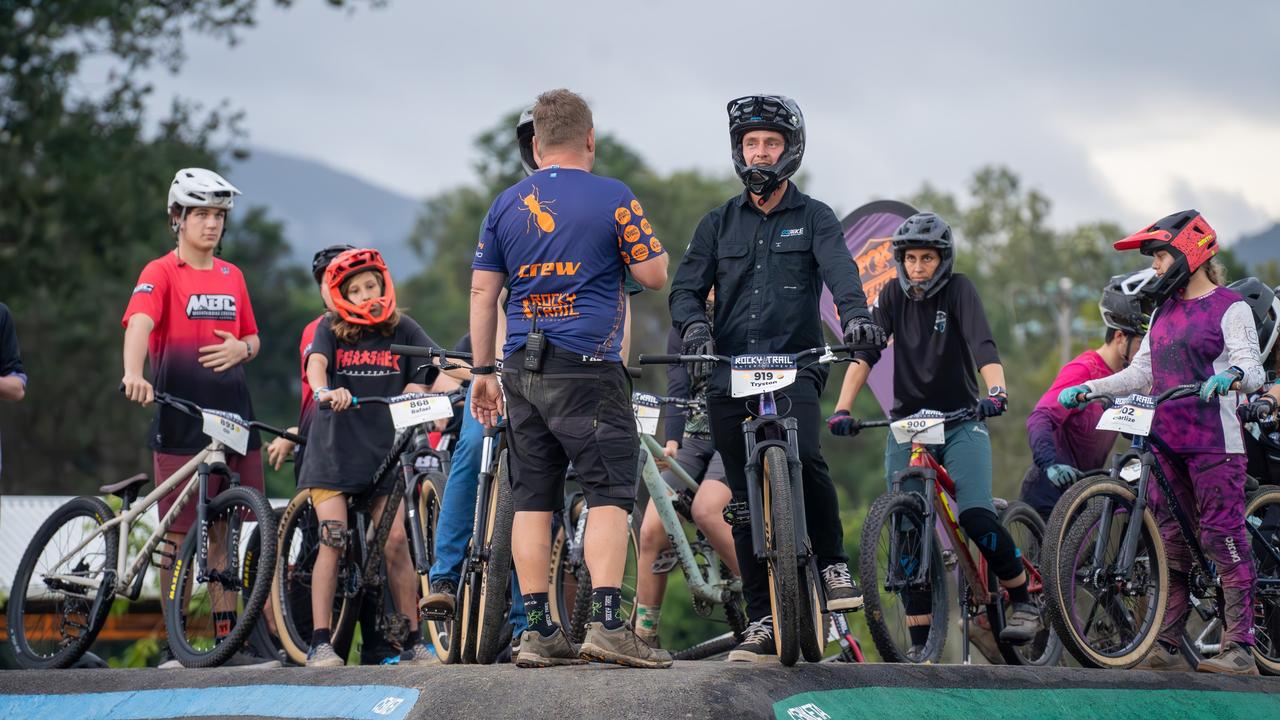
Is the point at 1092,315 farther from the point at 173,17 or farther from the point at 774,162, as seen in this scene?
the point at 774,162

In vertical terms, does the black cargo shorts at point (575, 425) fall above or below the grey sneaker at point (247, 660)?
above

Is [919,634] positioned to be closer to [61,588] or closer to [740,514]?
[740,514]

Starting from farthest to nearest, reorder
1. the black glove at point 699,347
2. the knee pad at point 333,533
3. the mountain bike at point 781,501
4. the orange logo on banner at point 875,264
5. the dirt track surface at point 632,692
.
Answer: 1. the orange logo on banner at point 875,264
2. the knee pad at point 333,533
3. the black glove at point 699,347
4. the mountain bike at point 781,501
5. the dirt track surface at point 632,692

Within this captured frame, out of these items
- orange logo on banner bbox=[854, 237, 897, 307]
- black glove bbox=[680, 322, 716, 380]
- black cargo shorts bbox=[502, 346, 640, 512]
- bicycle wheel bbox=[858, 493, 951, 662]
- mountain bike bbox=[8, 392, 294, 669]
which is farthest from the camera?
orange logo on banner bbox=[854, 237, 897, 307]

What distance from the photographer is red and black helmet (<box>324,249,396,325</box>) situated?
339 inches

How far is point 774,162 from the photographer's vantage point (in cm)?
713

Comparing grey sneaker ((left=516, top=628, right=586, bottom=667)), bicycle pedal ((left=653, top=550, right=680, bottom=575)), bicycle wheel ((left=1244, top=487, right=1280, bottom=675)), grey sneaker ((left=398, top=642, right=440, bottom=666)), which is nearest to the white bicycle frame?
grey sneaker ((left=398, top=642, right=440, bottom=666))

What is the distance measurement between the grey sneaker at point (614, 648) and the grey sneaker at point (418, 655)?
243cm

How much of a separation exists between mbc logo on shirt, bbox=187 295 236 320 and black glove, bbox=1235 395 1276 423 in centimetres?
575

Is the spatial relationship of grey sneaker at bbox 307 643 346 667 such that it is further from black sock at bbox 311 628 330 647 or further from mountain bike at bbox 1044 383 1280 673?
mountain bike at bbox 1044 383 1280 673

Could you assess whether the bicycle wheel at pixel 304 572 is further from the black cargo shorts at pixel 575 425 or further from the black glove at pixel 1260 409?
the black glove at pixel 1260 409

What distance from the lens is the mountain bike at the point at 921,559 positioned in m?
7.75

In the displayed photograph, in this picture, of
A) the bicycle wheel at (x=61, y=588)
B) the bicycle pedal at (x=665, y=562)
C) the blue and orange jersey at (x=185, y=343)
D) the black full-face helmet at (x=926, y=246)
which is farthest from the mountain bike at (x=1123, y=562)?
the bicycle wheel at (x=61, y=588)

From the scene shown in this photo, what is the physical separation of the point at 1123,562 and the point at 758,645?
87.1 inches
